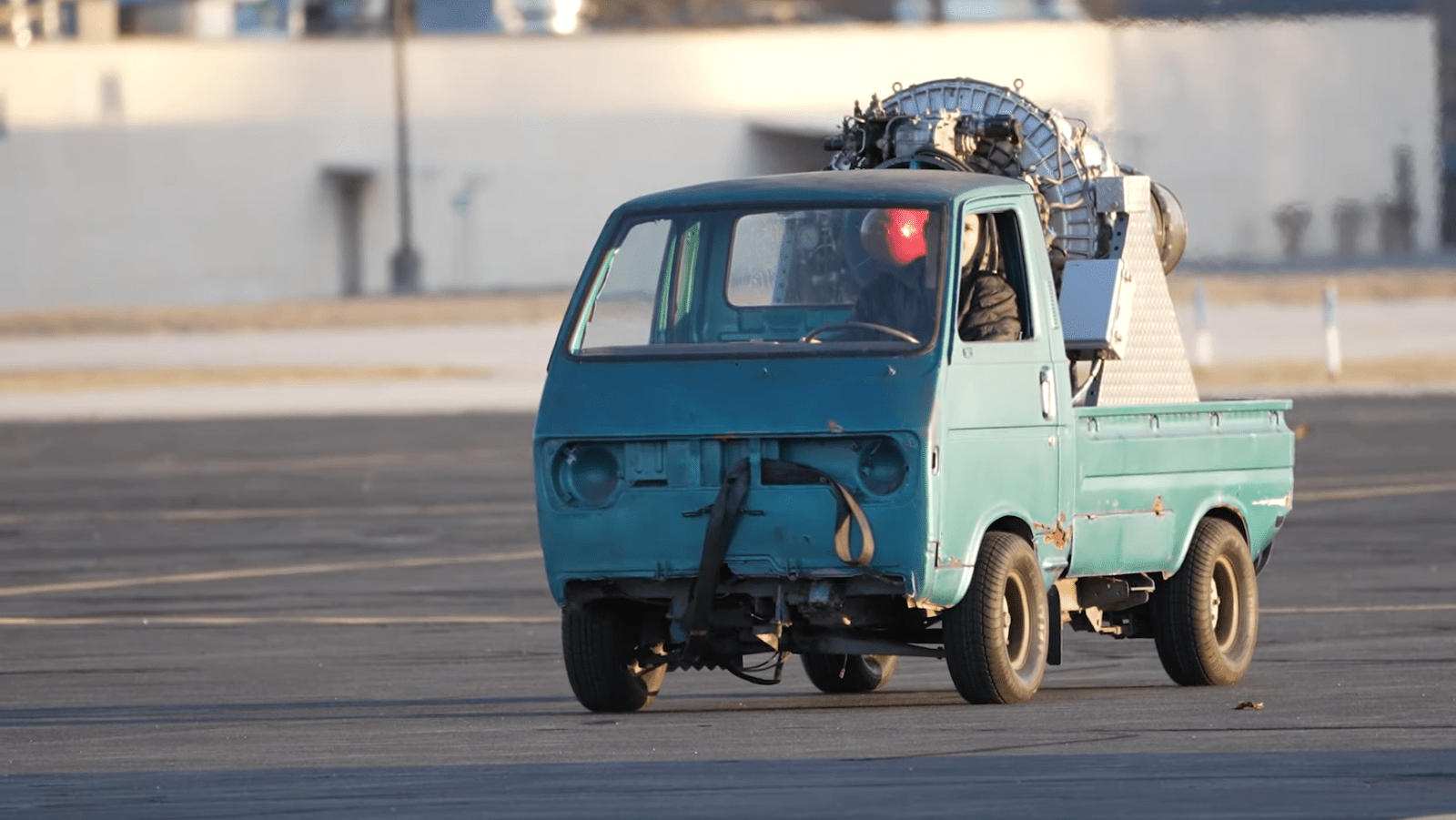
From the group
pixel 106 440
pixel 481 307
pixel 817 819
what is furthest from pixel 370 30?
pixel 817 819

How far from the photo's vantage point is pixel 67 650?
14.4 meters

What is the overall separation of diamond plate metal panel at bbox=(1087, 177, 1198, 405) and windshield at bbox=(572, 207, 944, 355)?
1.56 m

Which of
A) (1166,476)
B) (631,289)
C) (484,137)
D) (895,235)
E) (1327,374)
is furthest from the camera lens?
(484,137)

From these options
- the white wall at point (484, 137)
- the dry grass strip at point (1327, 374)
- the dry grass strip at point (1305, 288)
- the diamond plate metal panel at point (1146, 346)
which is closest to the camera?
the diamond plate metal panel at point (1146, 346)

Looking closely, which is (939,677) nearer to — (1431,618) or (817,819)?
(1431,618)

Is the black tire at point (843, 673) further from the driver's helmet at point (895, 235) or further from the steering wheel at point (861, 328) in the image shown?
the driver's helmet at point (895, 235)

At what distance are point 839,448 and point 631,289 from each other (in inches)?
49.0

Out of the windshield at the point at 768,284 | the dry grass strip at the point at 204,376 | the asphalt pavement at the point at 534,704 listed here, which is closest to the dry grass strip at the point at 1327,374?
the dry grass strip at the point at 204,376

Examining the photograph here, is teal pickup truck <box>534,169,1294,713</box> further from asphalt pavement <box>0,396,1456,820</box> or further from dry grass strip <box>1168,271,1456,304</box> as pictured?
dry grass strip <box>1168,271,1456,304</box>

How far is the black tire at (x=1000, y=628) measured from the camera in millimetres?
10680

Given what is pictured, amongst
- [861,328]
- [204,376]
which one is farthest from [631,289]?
[204,376]

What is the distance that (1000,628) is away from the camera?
1077cm

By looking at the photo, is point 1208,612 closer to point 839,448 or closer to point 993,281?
point 993,281

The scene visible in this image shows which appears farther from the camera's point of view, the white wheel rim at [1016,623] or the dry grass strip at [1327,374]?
the dry grass strip at [1327,374]
